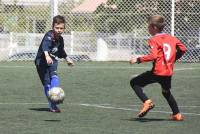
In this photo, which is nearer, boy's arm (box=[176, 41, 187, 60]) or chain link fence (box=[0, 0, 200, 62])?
boy's arm (box=[176, 41, 187, 60])

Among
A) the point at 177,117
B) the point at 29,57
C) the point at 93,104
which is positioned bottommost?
the point at 29,57

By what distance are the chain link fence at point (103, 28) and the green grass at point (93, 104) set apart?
4616mm

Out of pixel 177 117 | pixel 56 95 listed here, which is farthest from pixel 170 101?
pixel 56 95

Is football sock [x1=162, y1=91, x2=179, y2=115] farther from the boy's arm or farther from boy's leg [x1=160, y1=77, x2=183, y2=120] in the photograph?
the boy's arm

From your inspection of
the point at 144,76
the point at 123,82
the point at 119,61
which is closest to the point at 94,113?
the point at 144,76

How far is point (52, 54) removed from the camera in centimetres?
1105

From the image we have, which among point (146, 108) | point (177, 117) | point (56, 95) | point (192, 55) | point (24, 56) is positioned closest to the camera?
point (146, 108)

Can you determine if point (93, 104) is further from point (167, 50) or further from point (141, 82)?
point (167, 50)

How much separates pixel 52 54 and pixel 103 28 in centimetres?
1484

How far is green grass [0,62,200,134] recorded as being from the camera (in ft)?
28.7

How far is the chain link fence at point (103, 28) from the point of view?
79.4 ft

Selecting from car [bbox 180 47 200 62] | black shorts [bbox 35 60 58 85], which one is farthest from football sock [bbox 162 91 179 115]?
car [bbox 180 47 200 62]

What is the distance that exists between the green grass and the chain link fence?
4616 mm

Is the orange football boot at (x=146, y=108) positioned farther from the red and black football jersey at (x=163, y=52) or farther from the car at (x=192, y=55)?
the car at (x=192, y=55)
